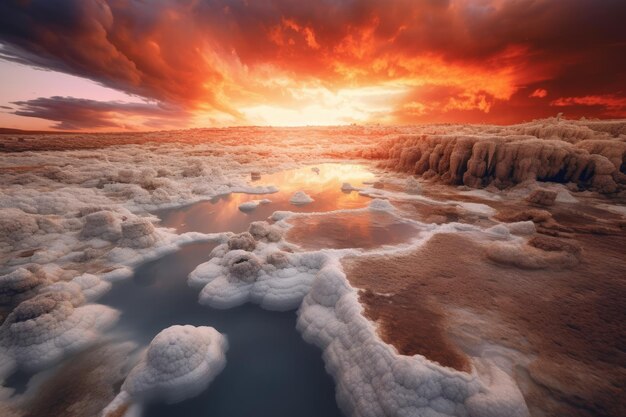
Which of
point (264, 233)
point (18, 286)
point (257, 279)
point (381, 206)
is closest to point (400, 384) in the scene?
point (257, 279)

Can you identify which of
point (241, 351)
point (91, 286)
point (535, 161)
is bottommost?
point (241, 351)

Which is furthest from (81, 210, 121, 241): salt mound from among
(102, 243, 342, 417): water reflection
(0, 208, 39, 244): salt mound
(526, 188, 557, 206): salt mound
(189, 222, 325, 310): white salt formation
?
(526, 188, 557, 206): salt mound

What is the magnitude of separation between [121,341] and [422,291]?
5634 mm

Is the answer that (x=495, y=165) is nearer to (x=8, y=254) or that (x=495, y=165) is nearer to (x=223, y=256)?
(x=223, y=256)

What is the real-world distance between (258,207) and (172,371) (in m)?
8.87

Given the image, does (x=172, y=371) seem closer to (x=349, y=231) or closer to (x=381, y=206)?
(x=349, y=231)

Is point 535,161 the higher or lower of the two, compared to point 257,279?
higher

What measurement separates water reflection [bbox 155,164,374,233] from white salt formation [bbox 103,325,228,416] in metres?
5.61

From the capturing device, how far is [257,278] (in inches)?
242

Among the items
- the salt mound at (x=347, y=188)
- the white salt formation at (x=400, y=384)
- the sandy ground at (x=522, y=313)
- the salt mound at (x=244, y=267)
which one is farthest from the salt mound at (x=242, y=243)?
the salt mound at (x=347, y=188)

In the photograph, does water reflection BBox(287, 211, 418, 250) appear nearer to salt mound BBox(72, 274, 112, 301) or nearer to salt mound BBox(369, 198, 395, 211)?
salt mound BBox(369, 198, 395, 211)

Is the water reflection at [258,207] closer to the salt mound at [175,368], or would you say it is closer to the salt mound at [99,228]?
the salt mound at [99,228]

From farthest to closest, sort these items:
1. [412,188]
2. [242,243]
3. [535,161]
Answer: [412,188], [535,161], [242,243]

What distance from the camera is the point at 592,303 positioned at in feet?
16.1
